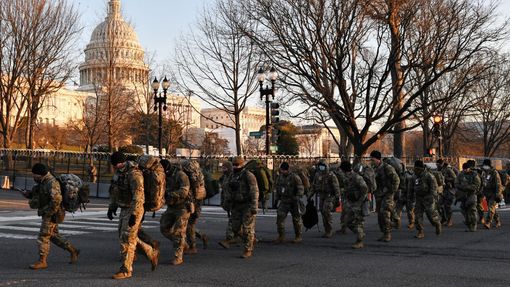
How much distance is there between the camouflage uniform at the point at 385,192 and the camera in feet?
42.8

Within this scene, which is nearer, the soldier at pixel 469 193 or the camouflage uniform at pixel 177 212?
the camouflage uniform at pixel 177 212

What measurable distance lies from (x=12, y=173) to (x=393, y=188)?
27.5 meters

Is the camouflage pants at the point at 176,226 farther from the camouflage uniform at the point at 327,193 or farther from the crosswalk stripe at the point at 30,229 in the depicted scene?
the crosswalk stripe at the point at 30,229

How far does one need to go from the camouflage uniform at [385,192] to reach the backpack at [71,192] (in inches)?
255

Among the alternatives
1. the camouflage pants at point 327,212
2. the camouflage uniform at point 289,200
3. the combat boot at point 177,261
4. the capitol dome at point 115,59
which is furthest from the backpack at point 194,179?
the capitol dome at point 115,59

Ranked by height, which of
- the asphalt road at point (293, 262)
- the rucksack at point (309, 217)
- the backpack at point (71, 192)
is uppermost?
the backpack at point (71, 192)

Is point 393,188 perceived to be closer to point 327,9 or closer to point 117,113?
point 327,9

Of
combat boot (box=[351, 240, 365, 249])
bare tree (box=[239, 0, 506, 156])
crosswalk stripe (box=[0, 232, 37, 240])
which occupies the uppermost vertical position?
bare tree (box=[239, 0, 506, 156])

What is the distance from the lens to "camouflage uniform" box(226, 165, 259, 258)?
35.3 feet

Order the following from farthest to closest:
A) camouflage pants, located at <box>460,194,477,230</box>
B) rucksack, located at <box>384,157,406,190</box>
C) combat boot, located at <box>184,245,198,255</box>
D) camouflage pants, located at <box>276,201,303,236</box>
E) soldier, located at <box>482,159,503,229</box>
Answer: soldier, located at <box>482,159,503,229</box>, camouflage pants, located at <box>460,194,477,230</box>, rucksack, located at <box>384,157,406,190</box>, camouflage pants, located at <box>276,201,303,236</box>, combat boot, located at <box>184,245,198,255</box>

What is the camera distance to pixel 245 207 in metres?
11.1

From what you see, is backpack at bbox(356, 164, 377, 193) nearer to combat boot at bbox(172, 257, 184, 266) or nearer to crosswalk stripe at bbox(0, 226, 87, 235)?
combat boot at bbox(172, 257, 184, 266)

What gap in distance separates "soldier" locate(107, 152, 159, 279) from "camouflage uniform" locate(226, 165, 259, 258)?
88.9 inches

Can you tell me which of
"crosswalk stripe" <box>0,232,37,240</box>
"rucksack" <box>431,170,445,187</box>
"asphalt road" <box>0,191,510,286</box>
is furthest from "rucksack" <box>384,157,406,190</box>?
"crosswalk stripe" <box>0,232,37,240</box>
